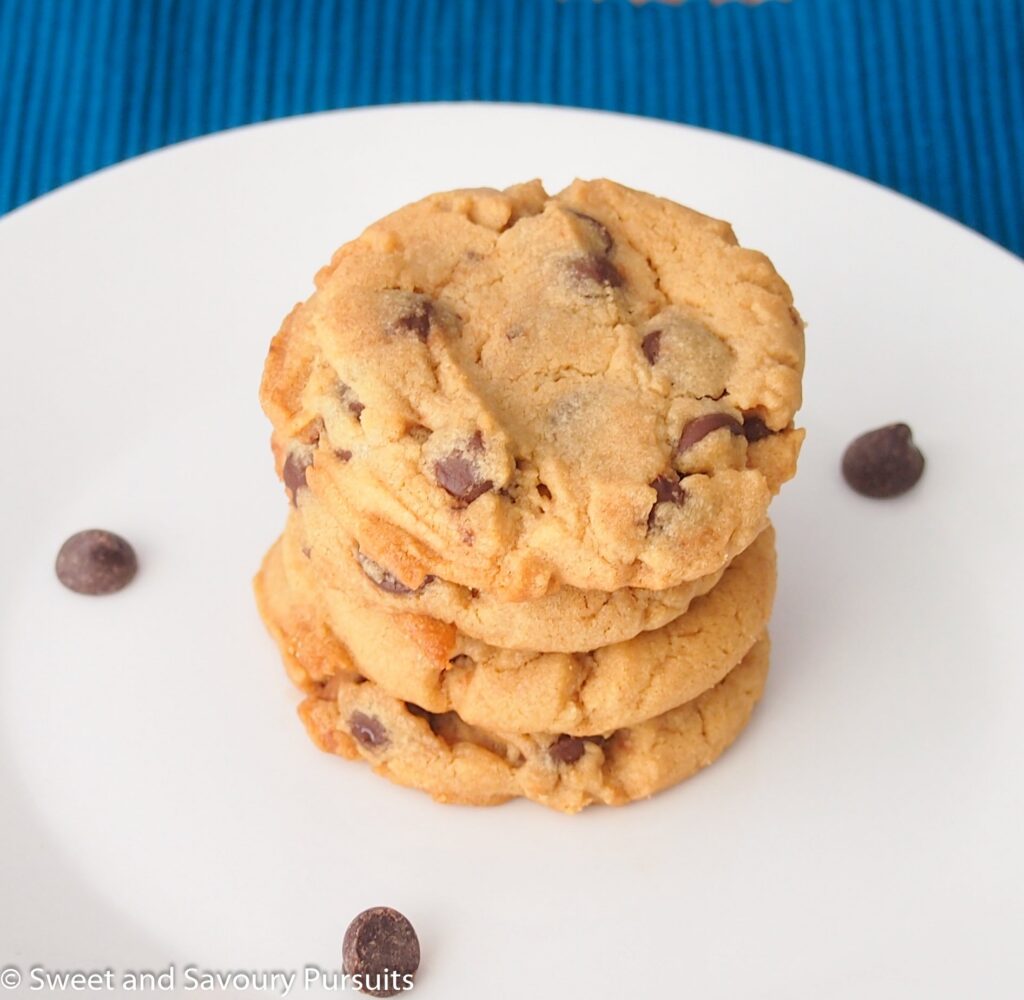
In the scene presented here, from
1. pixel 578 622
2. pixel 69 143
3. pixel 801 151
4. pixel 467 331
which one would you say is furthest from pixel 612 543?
pixel 69 143

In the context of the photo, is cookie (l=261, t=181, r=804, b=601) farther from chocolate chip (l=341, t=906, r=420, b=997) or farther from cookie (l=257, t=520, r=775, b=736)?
chocolate chip (l=341, t=906, r=420, b=997)

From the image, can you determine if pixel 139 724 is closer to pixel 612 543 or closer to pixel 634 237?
pixel 612 543

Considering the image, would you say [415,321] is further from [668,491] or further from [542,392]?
[668,491]

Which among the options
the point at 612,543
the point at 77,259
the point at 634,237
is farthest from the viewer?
the point at 77,259

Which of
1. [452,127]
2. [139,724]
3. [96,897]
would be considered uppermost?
[452,127]

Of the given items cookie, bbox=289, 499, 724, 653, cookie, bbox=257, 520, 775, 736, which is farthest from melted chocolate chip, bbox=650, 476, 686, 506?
cookie, bbox=257, 520, 775, 736

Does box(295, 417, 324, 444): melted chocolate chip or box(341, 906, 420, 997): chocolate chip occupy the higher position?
box(295, 417, 324, 444): melted chocolate chip

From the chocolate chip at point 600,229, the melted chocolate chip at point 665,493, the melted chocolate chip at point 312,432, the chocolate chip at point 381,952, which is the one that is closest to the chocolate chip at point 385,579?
the melted chocolate chip at point 312,432

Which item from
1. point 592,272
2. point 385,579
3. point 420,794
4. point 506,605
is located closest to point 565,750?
point 420,794
